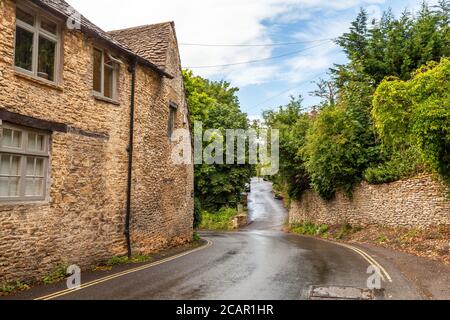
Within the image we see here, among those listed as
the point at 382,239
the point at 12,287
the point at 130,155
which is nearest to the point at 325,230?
the point at 382,239

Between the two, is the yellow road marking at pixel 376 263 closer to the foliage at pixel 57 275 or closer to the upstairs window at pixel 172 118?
the foliage at pixel 57 275

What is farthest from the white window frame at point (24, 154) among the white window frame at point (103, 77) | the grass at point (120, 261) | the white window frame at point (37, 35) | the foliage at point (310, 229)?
the foliage at point (310, 229)

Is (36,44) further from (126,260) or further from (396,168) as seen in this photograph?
(396,168)

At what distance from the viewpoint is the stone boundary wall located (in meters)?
17.6

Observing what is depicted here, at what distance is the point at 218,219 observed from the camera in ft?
137

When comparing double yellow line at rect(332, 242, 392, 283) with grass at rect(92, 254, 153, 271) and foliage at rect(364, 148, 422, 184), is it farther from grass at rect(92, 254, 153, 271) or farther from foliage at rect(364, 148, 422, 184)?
grass at rect(92, 254, 153, 271)

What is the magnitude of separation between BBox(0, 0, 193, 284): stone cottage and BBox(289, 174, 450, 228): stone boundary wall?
38.5ft

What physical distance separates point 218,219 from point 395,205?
23684 mm

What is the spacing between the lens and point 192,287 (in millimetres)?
9266

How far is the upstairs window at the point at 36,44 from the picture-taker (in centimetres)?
1010

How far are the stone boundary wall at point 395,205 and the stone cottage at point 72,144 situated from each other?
11.7 meters

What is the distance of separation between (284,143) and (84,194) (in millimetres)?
22446
